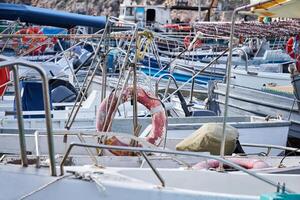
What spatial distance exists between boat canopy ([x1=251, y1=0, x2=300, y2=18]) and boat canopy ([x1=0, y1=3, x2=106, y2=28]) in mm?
7036

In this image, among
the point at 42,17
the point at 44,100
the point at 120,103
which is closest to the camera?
the point at 44,100

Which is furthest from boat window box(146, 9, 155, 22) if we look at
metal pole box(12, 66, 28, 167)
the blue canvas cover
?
metal pole box(12, 66, 28, 167)

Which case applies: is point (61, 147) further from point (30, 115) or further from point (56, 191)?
point (56, 191)

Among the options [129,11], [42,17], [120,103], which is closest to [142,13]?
[129,11]

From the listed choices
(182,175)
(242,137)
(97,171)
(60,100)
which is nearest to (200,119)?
(242,137)

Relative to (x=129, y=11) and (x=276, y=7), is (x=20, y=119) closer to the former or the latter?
(x=276, y=7)

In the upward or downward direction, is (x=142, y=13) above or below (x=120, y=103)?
below

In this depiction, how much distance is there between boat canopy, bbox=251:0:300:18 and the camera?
196 inches

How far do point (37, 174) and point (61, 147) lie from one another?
106 inches

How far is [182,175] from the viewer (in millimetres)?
4738

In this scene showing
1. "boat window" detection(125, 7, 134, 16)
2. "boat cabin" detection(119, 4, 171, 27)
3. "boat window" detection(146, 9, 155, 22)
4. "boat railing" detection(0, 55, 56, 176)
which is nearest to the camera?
"boat railing" detection(0, 55, 56, 176)

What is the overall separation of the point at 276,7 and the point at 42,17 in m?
7.58

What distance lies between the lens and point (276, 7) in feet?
16.9

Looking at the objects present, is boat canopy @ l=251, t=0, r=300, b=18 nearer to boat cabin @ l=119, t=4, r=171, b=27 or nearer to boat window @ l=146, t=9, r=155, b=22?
boat cabin @ l=119, t=4, r=171, b=27
